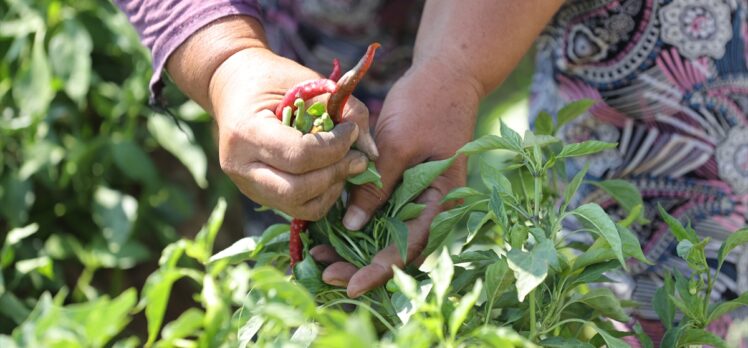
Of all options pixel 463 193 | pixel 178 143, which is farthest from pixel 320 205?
pixel 178 143

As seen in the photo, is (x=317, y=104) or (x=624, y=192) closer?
(x=317, y=104)

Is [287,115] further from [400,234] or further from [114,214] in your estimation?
[114,214]

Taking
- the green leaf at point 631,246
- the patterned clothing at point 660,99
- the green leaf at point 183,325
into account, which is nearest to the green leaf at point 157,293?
the green leaf at point 183,325

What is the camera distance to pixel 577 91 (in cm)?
148

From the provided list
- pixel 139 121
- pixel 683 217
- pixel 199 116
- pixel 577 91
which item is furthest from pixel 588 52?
pixel 139 121

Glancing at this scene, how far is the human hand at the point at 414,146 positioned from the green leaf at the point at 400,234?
3 cm

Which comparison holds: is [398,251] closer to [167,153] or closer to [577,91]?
[577,91]

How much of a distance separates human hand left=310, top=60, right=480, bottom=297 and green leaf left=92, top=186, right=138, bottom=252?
1.15 m

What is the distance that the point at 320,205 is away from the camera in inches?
43.9

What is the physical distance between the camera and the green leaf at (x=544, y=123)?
127 centimetres

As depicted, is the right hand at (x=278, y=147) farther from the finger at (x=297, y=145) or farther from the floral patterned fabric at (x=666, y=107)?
the floral patterned fabric at (x=666, y=107)

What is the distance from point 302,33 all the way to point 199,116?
26.2 inches

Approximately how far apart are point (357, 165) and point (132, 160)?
1259 millimetres

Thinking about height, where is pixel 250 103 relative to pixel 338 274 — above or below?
above
